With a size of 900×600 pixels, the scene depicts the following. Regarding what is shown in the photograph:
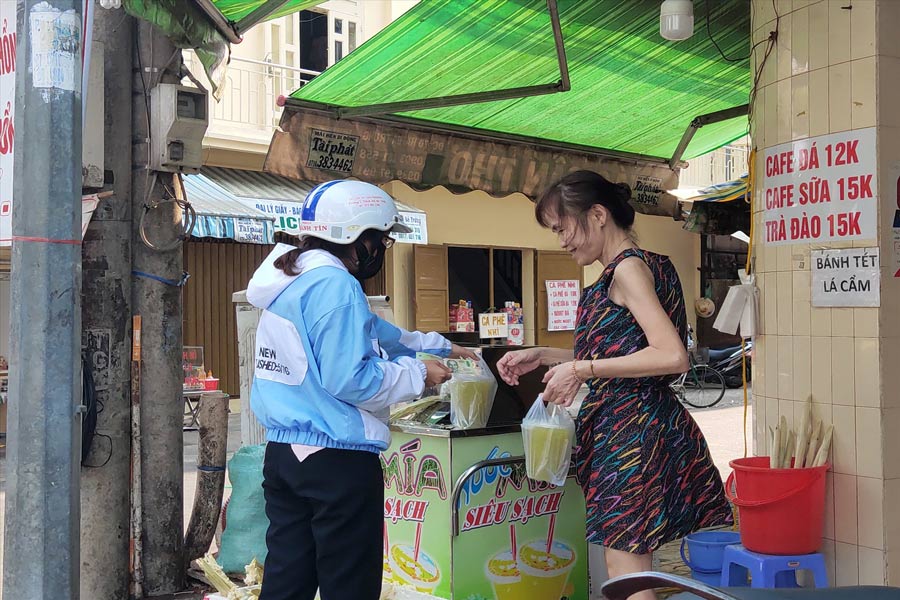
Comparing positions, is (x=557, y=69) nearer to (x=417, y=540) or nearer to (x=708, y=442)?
(x=417, y=540)

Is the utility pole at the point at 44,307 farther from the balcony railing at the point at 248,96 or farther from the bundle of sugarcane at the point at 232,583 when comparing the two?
the balcony railing at the point at 248,96

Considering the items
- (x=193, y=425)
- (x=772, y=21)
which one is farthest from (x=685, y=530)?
(x=193, y=425)

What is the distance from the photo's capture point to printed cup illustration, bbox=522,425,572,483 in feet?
11.9

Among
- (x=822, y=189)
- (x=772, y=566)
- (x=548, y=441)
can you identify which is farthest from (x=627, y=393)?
(x=822, y=189)

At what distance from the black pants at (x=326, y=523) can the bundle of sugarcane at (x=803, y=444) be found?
1571mm

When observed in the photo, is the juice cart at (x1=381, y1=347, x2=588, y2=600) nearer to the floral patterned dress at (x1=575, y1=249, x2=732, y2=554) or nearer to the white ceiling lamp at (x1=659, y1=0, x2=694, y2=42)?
the floral patterned dress at (x1=575, y1=249, x2=732, y2=554)

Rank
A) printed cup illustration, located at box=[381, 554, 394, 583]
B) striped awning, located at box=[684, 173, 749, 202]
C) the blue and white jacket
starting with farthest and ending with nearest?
striped awning, located at box=[684, 173, 749, 202]
printed cup illustration, located at box=[381, 554, 394, 583]
the blue and white jacket

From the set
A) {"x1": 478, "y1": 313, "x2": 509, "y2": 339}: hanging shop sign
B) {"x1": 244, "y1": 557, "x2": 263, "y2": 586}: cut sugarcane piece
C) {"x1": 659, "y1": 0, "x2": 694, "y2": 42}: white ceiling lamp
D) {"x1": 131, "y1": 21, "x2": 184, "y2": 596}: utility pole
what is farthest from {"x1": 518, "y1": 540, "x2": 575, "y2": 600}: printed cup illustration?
{"x1": 478, "y1": 313, "x2": 509, "y2": 339}: hanging shop sign

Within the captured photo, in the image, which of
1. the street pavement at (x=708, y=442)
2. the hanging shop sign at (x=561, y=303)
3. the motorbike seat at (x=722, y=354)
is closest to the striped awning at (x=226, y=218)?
the street pavement at (x=708, y=442)

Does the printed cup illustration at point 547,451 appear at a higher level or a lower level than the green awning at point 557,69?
lower

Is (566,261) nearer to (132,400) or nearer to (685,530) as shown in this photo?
(132,400)

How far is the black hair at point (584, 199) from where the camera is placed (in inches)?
127

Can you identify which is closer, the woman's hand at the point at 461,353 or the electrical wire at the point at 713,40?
the woman's hand at the point at 461,353

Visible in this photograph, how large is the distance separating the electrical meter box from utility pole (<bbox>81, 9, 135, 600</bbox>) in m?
0.17
